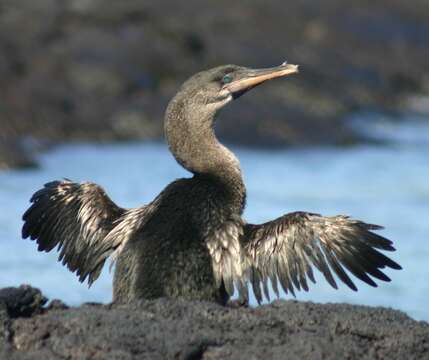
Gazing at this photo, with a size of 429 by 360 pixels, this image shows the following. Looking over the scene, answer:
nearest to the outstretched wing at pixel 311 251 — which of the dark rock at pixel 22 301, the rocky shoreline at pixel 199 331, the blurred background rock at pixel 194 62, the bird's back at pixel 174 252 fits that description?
the bird's back at pixel 174 252

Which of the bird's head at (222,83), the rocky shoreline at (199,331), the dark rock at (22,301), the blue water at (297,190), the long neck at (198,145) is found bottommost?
the rocky shoreline at (199,331)

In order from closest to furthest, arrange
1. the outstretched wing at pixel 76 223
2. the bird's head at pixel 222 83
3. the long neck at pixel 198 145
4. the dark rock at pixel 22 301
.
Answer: the dark rock at pixel 22 301, the outstretched wing at pixel 76 223, the long neck at pixel 198 145, the bird's head at pixel 222 83

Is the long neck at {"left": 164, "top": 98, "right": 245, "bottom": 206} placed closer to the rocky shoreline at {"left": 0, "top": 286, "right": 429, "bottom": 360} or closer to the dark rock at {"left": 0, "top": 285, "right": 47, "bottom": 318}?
the rocky shoreline at {"left": 0, "top": 286, "right": 429, "bottom": 360}

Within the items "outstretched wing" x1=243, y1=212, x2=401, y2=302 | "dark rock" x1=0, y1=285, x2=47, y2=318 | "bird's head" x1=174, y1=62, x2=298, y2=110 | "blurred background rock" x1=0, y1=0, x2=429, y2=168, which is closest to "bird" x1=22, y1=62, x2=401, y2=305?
"outstretched wing" x1=243, y1=212, x2=401, y2=302

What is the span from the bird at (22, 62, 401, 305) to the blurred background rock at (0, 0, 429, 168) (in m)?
9.64

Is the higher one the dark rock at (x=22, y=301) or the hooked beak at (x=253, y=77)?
the hooked beak at (x=253, y=77)

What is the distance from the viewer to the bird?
706 centimetres

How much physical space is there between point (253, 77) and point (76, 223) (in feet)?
6.20

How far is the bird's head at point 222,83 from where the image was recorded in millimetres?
8523

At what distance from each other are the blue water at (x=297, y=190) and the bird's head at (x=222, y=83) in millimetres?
3330

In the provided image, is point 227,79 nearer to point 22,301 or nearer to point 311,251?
point 311,251

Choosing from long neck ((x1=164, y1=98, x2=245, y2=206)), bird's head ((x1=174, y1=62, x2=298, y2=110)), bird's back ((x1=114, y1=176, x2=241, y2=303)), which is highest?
bird's head ((x1=174, y1=62, x2=298, y2=110))

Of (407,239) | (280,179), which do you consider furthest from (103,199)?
(280,179)

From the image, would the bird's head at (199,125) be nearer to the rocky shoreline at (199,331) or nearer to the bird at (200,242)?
the bird at (200,242)
